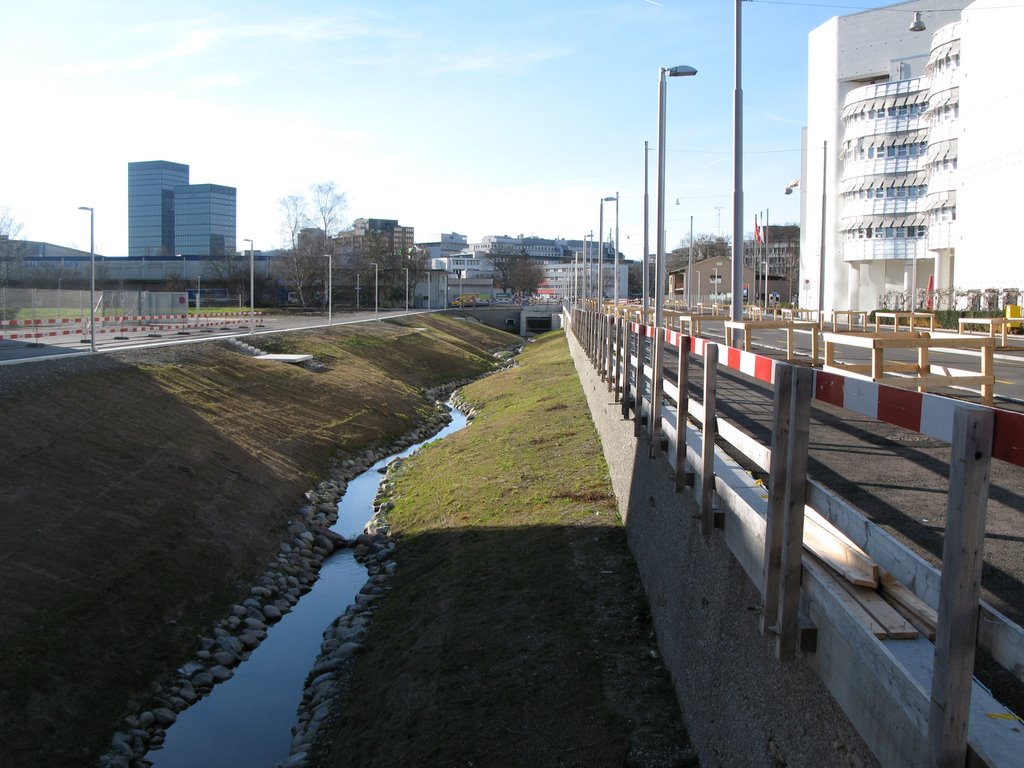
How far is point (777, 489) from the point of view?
16.0ft

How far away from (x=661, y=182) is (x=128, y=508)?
608 inches

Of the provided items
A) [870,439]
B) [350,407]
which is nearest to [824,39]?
[350,407]

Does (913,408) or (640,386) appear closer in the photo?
(913,408)

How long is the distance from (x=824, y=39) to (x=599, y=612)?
93.4 metres

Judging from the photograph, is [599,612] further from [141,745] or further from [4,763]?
[4,763]

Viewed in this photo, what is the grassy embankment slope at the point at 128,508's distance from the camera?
11.0 meters

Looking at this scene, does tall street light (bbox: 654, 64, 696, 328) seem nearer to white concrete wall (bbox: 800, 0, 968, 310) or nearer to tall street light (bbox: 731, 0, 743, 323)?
tall street light (bbox: 731, 0, 743, 323)

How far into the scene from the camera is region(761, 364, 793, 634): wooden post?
4.77 meters

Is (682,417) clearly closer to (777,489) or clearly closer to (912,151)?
(777,489)

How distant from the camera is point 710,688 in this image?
6766 millimetres

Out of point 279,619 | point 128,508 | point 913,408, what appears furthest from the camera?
point 128,508

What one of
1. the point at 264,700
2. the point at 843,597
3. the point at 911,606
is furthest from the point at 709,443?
the point at 264,700

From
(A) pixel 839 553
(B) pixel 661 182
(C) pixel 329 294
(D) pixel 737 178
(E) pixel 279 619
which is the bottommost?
(E) pixel 279 619

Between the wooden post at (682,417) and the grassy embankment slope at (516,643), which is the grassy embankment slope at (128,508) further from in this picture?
the wooden post at (682,417)
